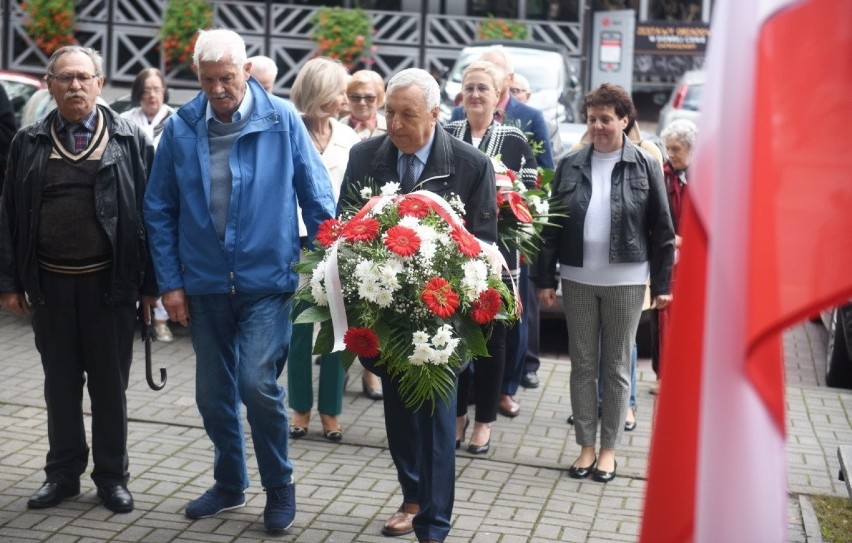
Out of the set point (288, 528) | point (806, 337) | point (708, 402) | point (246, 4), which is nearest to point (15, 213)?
point (288, 528)

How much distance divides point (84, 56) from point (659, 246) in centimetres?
299

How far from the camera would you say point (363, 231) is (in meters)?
5.14

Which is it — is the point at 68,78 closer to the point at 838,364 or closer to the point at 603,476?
the point at 603,476

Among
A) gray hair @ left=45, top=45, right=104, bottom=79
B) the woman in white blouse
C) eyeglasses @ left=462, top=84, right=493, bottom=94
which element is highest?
gray hair @ left=45, top=45, right=104, bottom=79

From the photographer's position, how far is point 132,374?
8.79 meters

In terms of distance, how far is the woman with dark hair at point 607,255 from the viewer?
6.73 m

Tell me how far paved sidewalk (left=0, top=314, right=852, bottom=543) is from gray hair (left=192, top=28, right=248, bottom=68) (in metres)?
2.01

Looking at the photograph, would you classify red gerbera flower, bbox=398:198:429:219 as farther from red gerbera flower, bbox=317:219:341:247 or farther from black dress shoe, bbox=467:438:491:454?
black dress shoe, bbox=467:438:491:454

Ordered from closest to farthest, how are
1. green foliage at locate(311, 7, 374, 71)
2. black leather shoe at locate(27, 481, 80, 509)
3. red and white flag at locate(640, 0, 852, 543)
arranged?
red and white flag at locate(640, 0, 852, 543) → black leather shoe at locate(27, 481, 80, 509) → green foliage at locate(311, 7, 374, 71)

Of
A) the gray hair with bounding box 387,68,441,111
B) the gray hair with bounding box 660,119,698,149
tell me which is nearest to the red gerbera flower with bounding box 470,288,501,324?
the gray hair with bounding box 387,68,441,111

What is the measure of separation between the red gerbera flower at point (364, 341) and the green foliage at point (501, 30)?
70.8 feet

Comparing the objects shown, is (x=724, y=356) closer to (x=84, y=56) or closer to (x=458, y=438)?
(x=84, y=56)

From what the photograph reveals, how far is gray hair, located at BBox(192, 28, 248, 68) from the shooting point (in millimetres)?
5453

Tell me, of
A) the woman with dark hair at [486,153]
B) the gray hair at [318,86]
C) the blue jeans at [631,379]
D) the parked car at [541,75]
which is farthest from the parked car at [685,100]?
the gray hair at [318,86]
